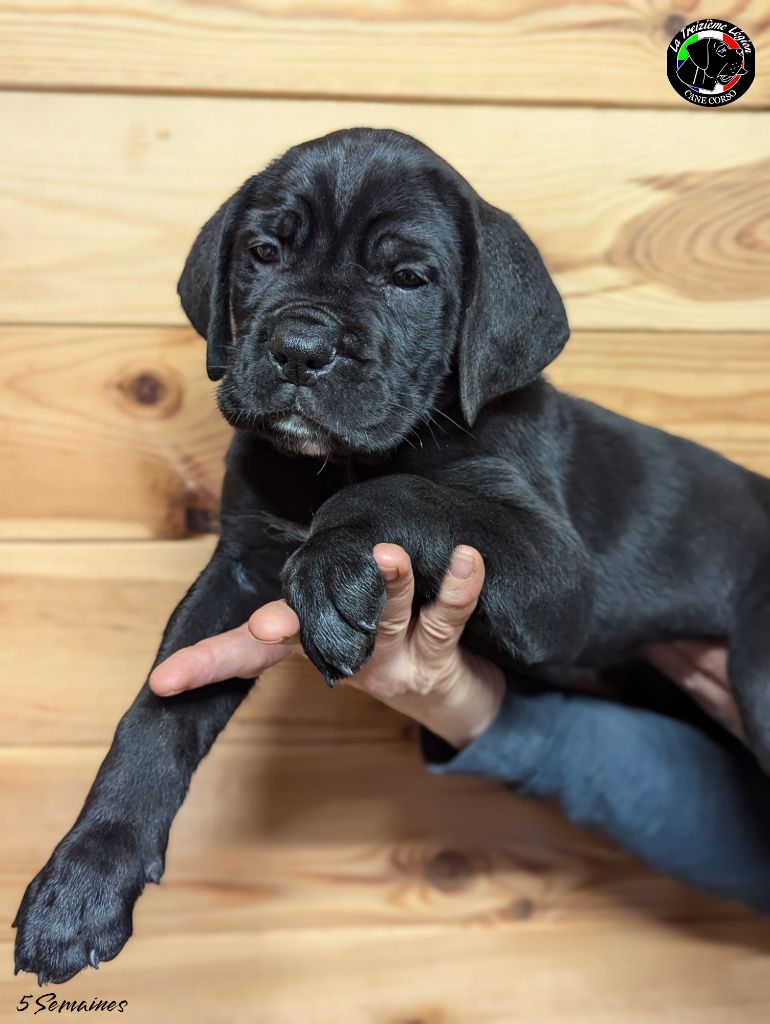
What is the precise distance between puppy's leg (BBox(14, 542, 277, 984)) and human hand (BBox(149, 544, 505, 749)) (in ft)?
0.36

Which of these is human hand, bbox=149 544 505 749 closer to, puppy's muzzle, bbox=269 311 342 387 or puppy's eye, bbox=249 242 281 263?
puppy's muzzle, bbox=269 311 342 387

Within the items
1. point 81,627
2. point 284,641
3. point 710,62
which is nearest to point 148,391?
point 81,627

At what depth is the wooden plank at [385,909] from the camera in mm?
2709

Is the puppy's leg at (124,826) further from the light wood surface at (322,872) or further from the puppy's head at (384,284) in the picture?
the light wood surface at (322,872)

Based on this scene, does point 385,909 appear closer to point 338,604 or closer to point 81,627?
point 81,627

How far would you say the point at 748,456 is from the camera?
2.89 metres

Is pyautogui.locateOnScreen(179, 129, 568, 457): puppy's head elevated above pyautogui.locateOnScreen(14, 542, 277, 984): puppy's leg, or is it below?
above

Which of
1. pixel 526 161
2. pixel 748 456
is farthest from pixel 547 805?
pixel 526 161

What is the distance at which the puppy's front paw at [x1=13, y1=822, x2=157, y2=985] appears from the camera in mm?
1594

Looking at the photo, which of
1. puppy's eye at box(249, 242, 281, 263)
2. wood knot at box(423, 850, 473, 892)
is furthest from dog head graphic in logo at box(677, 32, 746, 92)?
wood knot at box(423, 850, 473, 892)

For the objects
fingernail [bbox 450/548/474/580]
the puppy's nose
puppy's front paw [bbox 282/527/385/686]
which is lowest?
puppy's front paw [bbox 282/527/385/686]

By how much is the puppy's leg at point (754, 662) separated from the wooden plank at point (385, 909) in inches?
31.9

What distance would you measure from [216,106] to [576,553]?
4.99ft

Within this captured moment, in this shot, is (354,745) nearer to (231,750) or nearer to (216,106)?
(231,750)
